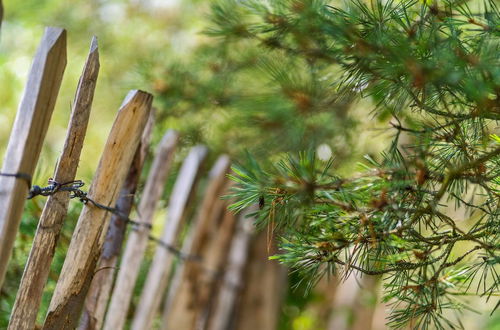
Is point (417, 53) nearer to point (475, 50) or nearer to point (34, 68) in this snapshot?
point (475, 50)

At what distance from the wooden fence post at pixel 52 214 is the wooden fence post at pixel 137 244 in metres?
0.47

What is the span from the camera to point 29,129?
71 cm

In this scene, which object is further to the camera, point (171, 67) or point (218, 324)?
point (218, 324)

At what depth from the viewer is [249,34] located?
1.42 meters

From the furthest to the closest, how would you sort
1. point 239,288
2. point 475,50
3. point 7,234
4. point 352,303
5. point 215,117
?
point 352,303, point 239,288, point 215,117, point 475,50, point 7,234

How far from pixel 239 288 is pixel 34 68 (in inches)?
62.2

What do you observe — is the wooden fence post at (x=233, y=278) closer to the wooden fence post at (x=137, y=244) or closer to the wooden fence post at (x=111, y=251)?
the wooden fence post at (x=137, y=244)

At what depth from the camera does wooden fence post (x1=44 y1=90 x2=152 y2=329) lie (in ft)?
2.98

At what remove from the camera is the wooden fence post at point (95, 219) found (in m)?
0.91

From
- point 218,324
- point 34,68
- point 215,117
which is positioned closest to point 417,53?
point 34,68

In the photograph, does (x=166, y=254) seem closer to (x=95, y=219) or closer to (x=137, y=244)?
(x=137, y=244)

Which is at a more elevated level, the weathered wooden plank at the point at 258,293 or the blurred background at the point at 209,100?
the blurred background at the point at 209,100

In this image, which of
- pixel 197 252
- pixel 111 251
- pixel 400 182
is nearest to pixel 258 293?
pixel 197 252

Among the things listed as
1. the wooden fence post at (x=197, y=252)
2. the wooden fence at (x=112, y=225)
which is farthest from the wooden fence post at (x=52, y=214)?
the wooden fence post at (x=197, y=252)
